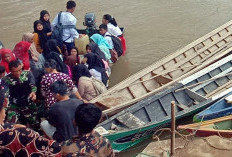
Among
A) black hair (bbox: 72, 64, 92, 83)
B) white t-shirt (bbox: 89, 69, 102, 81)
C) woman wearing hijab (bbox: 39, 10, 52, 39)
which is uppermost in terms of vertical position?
woman wearing hijab (bbox: 39, 10, 52, 39)

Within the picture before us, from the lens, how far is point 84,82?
5859 millimetres

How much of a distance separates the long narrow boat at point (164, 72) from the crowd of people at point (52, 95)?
1.33 ft

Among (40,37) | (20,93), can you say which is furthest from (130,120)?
(40,37)

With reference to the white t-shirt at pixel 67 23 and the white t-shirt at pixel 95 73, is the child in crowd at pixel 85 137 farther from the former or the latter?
the white t-shirt at pixel 67 23

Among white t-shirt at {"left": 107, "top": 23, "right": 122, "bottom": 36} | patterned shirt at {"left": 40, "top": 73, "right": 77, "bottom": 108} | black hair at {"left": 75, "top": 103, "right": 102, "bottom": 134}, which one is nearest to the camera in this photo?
black hair at {"left": 75, "top": 103, "right": 102, "bottom": 134}

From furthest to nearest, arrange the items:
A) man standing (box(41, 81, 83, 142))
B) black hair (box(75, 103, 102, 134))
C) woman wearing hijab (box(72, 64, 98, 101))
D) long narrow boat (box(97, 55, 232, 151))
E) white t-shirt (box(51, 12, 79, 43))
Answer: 1. white t-shirt (box(51, 12, 79, 43))
2. woman wearing hijab (box(72, 64, 98, 101))
3. long narrow boat (box(97, 55, 232, 151))
4. man standing (box(41, 81, 83, 142))
5. black hair (box(75, 103, 102, 134))

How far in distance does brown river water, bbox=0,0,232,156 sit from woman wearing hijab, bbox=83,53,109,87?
1.60 metres

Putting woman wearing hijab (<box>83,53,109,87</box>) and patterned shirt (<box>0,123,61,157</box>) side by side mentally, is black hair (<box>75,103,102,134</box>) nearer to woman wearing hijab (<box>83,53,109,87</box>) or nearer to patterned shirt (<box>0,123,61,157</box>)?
patterned shirt (<box>0,123,61,157</box>)

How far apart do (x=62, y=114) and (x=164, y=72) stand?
3727mm

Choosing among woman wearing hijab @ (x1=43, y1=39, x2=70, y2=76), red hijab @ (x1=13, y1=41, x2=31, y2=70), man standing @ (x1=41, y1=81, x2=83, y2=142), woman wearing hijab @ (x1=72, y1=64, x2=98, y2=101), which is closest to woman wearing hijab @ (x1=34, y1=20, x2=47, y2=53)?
woman wearing hijab @ (x1=43, y1=39, x2=70, y2=76)

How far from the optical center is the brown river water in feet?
32.1

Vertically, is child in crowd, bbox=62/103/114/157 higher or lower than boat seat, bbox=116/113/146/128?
higher

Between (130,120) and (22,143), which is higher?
(22,143)

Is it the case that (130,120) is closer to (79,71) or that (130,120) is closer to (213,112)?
(79,71)
